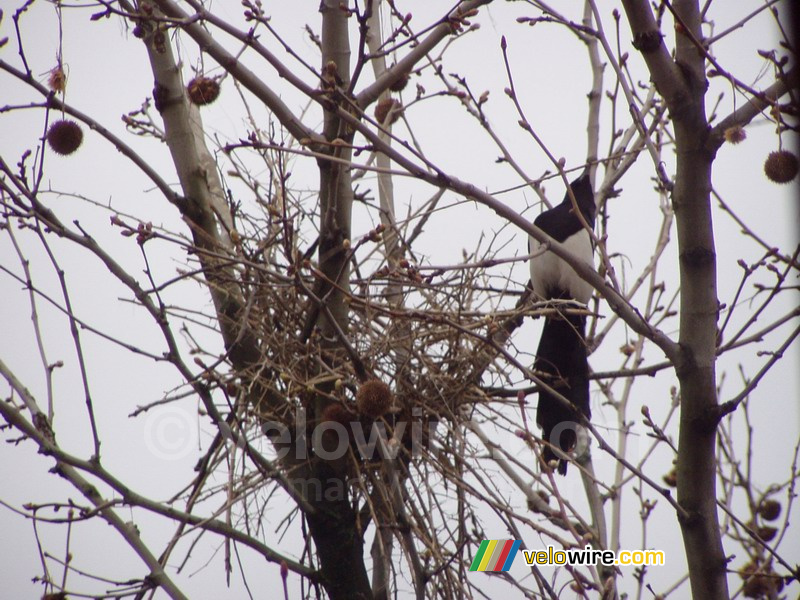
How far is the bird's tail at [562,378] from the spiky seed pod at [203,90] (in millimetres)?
980

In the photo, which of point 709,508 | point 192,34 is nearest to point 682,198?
point 709,508

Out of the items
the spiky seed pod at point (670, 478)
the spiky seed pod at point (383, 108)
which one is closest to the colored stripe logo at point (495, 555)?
the spiky seed pod at point (670, 478)

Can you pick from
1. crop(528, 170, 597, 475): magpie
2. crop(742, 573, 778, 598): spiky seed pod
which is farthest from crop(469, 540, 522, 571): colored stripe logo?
crop(742, 573, 778, 598): spiky seed pod

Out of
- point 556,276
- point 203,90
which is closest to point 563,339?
point 556,276

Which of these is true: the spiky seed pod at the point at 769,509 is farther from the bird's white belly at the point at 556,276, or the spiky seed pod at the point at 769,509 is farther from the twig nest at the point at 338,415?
the twig nest at the point at 338,415

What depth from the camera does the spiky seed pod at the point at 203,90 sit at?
185 cm

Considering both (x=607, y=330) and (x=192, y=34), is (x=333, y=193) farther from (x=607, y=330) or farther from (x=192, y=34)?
(x=607, y=330)

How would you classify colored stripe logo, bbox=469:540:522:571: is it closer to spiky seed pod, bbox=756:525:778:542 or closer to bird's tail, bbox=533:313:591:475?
bird's tail, bbox=533:313:591:475

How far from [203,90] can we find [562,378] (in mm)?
1103

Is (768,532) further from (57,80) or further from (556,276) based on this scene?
(57,80)

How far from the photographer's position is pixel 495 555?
5.30 ft

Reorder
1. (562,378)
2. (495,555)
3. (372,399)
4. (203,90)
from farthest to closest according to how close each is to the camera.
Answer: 1. (562,378)
2. (203,90)
3. (495,555)
4. (372,399)

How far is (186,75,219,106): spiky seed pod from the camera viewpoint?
6.08 feet

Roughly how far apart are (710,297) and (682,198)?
0.16 meters
